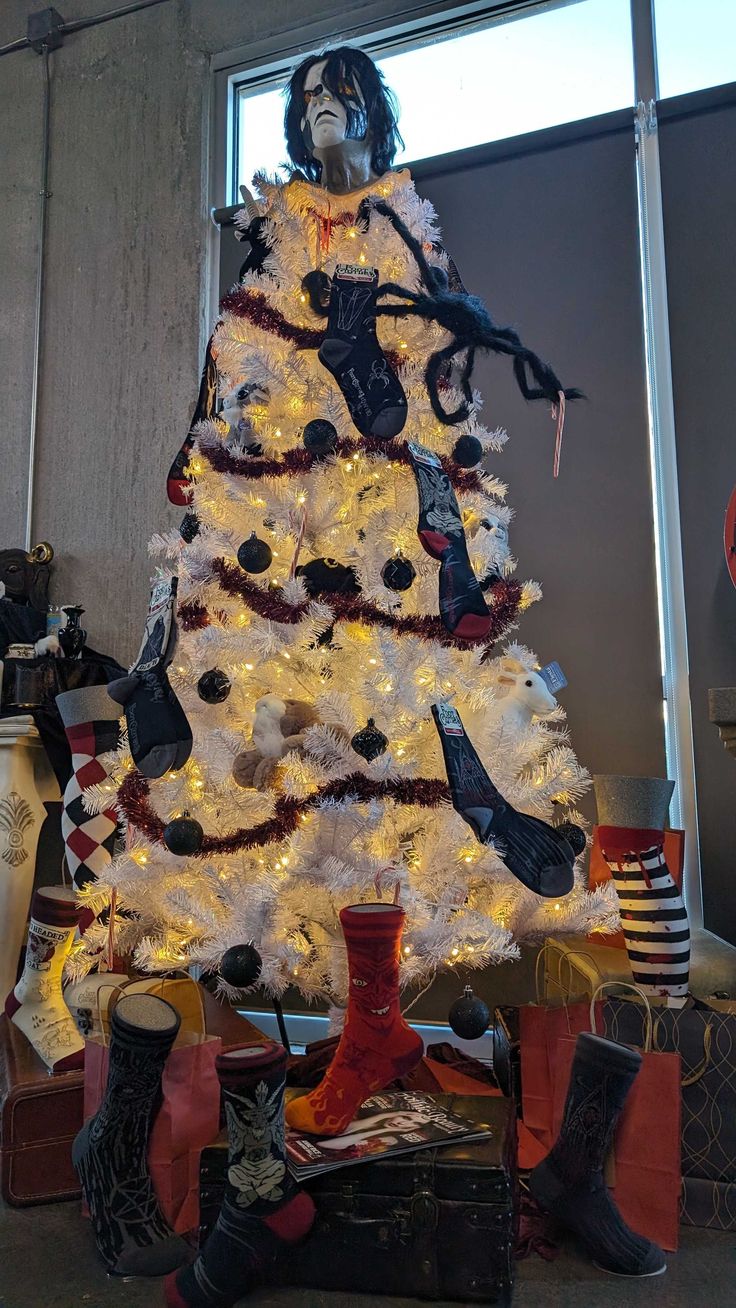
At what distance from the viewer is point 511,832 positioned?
5.11 ft

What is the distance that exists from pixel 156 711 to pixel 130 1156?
749 millimetres

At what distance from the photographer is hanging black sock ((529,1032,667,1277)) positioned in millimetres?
1235

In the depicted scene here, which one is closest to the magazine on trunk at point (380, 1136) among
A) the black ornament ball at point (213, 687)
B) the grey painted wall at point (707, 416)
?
the black ornament ball at point (213, 687)

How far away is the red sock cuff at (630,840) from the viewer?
66.8 inches

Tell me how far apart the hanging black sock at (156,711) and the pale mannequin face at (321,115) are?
117 centimetres

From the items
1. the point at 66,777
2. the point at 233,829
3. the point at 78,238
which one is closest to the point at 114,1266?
the point at 233,829

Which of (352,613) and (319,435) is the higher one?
(319,435)

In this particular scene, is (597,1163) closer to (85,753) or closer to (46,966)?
(46,966)

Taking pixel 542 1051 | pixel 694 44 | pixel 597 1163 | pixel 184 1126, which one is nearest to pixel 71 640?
pixel 184 1126

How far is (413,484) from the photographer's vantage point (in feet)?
6.33

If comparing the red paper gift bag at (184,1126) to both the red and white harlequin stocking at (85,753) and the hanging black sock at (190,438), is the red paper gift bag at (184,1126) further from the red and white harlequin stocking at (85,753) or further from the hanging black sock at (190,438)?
the hanging black sock at (190,438)

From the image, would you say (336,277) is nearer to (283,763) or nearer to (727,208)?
(283,763)

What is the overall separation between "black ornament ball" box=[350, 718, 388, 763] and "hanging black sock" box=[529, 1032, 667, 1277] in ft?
1.90

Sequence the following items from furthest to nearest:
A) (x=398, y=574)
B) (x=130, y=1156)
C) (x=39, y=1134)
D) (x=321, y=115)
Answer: (x=321, y=115), (x=398, y=574), (x=39, y=1134), (x=130, y=1156)
